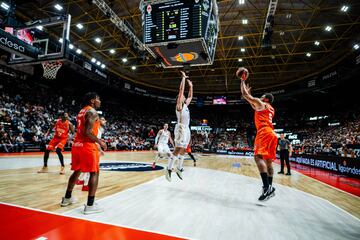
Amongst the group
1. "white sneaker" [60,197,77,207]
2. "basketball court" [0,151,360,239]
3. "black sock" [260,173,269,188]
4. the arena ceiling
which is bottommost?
"basketball court" [0,151,360,239]

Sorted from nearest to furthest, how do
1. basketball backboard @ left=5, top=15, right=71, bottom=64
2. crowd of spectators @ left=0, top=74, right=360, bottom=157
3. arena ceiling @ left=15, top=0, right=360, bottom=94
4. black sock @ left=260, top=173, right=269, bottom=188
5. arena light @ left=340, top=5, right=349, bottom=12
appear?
black sock @ left=260, top=173, right=269, bottom=188
basketball backboard @ left=5, top=15, right=71, bottom=64
arena light @ left=340, top=5, right=349, bottom=12
arena ceiling @ left=15, top=0, right=360, bottom=94
crowd of spectators @ left=0, top=74, right=360, bottom=157

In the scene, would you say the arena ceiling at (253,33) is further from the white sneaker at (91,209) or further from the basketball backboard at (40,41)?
the white sneaker at (91,209)

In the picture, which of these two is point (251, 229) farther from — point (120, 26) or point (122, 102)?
point (122, 102)

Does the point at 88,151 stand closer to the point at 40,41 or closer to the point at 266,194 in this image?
the point at 266,194

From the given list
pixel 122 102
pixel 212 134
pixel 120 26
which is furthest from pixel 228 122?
pixel 120 26

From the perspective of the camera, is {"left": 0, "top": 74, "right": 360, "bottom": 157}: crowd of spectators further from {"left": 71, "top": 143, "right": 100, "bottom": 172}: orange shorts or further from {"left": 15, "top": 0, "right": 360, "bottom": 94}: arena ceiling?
{"left": 71, "top": 143, "right": 100, "bottom": 172}: orange shorts

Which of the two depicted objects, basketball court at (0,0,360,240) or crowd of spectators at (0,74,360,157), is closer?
basketball court at (0,0,360,240)

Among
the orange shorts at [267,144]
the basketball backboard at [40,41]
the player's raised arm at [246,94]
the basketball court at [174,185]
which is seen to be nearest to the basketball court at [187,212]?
the basketball court at [174,185]

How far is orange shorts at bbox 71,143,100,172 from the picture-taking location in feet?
9.52

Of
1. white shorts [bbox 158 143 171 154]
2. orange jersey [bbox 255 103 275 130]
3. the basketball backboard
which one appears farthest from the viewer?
white shorts [bbox 158 143 171 154]

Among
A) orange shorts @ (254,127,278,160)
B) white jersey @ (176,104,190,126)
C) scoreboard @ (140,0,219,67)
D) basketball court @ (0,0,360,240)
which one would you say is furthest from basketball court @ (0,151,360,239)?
scoreboard @ (140,0,219,67)

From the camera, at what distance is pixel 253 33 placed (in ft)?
53.9

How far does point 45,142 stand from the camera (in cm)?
1402

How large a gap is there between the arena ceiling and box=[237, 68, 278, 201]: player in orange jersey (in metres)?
10.3
